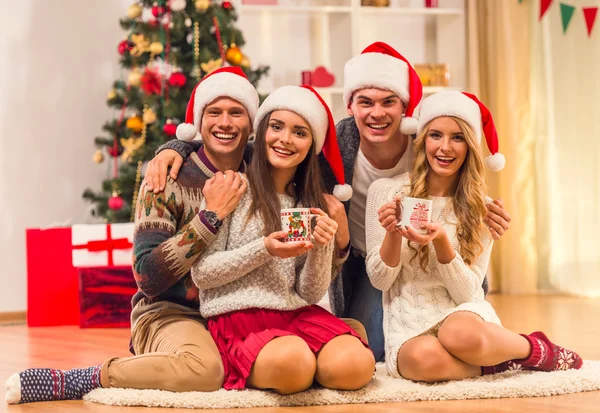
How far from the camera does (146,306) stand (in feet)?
8.73

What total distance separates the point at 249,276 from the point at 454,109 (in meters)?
0.83

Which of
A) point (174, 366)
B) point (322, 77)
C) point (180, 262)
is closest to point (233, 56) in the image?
point (322, 77)

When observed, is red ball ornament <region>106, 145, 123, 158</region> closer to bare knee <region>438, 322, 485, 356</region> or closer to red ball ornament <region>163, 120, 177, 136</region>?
red ball ornament <region>163, 120, 177, 136</region>

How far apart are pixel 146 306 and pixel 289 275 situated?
49cm

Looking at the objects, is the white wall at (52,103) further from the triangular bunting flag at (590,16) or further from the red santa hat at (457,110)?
the red santa hat at (457,110)

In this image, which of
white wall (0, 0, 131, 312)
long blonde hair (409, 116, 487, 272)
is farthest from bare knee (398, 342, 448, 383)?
white wall (0, 0, 131, 312)

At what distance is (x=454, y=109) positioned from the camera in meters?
2.66

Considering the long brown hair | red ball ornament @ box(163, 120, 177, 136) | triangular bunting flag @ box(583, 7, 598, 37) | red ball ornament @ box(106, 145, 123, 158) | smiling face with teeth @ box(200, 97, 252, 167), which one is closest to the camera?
the long brown hair

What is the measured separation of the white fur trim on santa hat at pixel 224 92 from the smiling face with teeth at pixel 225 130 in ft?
0.06

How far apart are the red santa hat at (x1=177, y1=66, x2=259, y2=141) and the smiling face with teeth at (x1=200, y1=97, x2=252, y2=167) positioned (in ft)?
0.06

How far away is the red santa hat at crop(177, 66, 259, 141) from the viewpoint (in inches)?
105

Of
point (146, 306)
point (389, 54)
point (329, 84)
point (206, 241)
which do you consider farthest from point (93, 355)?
point (329, 84)

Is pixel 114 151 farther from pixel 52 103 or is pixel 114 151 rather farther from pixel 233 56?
pixel 233 56

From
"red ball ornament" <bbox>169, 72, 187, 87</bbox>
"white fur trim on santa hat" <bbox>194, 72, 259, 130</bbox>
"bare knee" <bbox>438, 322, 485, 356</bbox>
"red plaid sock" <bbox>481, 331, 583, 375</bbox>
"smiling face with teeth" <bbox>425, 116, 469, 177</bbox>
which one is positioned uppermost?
"red ball ornament" <bbox>169, 72, 187, 87</bbox>
